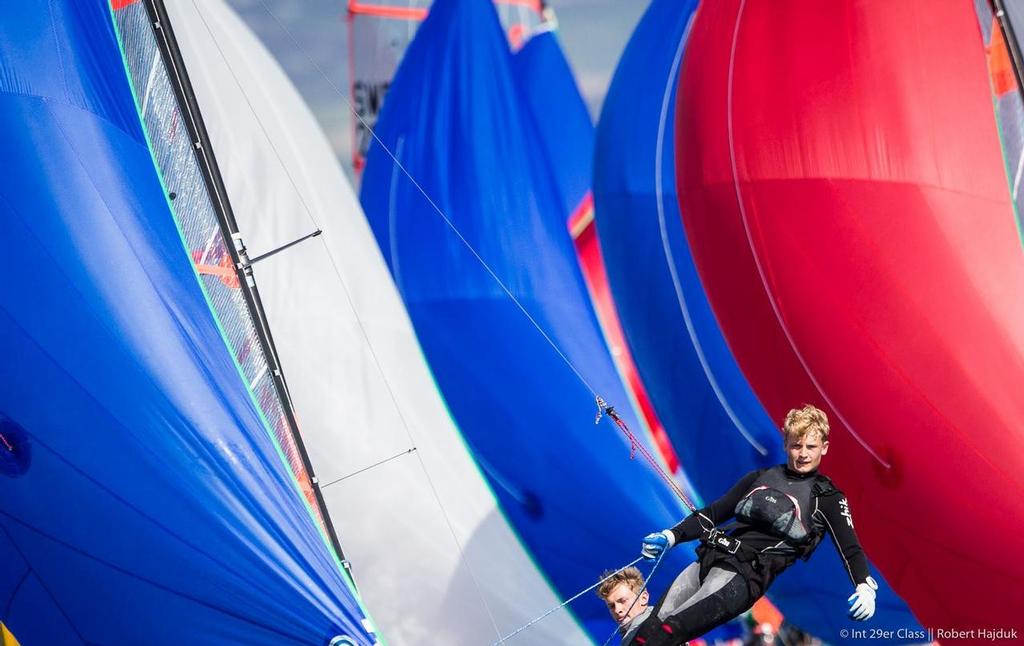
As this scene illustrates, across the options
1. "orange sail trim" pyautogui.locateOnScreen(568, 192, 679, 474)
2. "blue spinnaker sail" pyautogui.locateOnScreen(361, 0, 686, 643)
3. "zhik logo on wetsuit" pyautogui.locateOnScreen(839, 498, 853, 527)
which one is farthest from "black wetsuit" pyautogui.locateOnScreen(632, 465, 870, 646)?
"orange sail trim" pyautogui.locateOnScreen(568, 192, 679, 474)

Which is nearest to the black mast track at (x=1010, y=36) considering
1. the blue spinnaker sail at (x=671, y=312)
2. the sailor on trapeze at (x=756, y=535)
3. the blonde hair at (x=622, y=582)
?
the blue spinnaker sail at (x=671, y=312)

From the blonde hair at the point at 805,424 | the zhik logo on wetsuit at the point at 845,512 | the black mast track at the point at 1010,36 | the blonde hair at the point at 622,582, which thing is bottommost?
the blonde hair at the point at 622,582

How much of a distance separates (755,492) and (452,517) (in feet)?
5.72

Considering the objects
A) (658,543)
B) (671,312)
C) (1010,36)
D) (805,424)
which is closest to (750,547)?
(658,543)

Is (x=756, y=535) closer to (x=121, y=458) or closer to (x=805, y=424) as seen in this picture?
(x=805, y=424)

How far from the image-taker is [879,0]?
476 centimetres

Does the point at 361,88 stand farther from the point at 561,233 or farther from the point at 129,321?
the point at 129,321

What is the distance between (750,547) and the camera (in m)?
3.05

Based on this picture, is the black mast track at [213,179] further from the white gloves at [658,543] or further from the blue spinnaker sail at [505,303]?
the blue spinnaker sail at [505,303]

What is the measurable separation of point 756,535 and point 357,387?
6.53 feet

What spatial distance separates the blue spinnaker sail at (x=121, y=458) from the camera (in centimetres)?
371

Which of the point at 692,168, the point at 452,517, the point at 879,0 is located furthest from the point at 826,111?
the point at 452,517

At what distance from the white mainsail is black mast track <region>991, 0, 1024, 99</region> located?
234cm

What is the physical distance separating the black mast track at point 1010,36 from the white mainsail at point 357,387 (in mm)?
2335
